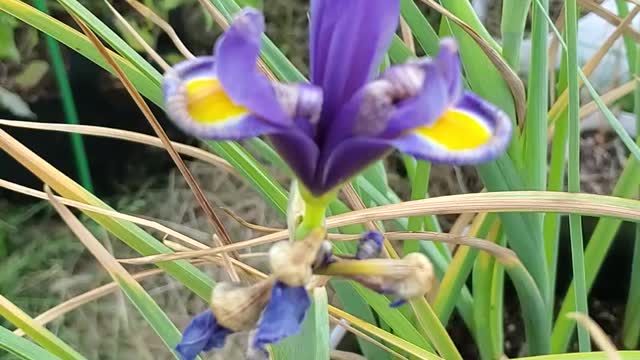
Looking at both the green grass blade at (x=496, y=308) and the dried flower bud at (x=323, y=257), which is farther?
the green grass blade at (x=496, y=308)

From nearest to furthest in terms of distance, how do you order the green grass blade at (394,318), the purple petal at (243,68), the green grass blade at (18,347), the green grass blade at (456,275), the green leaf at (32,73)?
the purple petal at (243,68), the green grass blade at (18,347), the green grass blade at (394,318), the green grass blade at (456,275), the green leaf at (32,73)

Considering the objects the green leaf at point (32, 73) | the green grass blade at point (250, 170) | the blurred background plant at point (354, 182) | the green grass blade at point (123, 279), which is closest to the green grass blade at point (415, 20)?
the blurred background plant at point (354, 182)

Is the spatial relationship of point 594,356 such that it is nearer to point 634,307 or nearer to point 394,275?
point 394,275

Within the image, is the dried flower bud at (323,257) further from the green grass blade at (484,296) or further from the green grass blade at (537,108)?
the green grass blade at (484,296)

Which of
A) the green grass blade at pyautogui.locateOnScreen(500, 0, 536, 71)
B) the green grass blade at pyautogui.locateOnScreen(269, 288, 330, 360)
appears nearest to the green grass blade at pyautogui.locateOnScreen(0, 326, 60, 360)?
the green grass blade at pyautogui.locateOnScreen(269, 288, 330, 360)

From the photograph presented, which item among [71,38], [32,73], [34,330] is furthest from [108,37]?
[32,73]

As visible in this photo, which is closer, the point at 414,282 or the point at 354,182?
the point at 414,282

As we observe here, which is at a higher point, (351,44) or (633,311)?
(351,44)

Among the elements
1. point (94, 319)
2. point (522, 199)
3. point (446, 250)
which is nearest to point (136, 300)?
point (522, 199)
